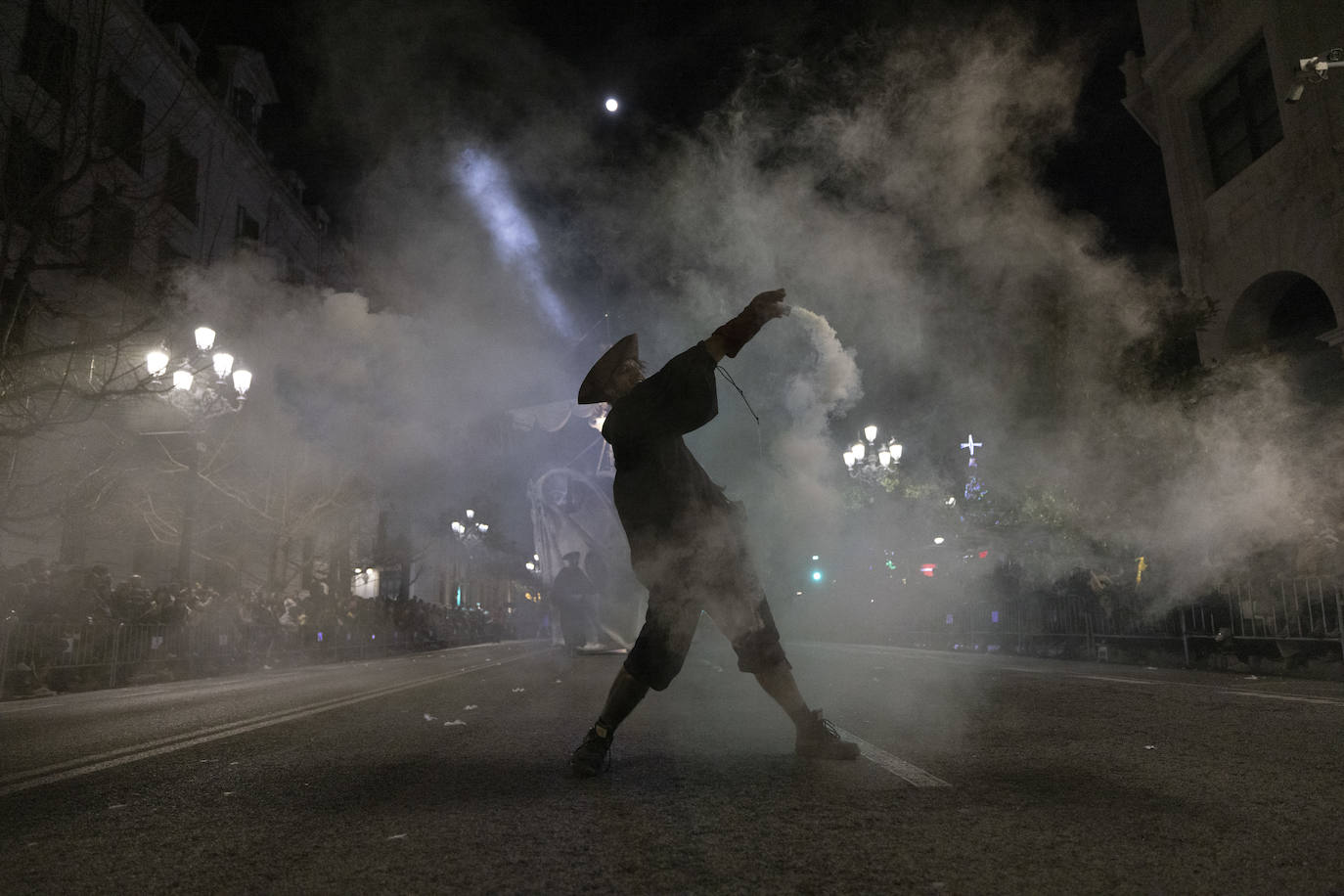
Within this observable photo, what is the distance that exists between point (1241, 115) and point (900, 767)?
17986 millimetres

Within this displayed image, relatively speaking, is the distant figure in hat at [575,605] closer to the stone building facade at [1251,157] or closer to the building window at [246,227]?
the stone building facade at [1251,157]

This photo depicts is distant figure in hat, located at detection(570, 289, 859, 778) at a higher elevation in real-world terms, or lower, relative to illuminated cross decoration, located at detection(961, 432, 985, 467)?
lower

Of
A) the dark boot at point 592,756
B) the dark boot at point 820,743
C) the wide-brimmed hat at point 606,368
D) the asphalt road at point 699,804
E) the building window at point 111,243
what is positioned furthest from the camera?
the building window at point 111,243

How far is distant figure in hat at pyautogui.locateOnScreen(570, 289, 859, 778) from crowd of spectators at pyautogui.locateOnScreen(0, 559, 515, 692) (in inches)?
362

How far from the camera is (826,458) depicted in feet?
47.6

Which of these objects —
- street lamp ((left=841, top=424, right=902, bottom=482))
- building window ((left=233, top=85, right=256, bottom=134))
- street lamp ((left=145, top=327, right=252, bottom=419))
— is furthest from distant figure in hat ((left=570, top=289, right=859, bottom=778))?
building window ((left=233, top=85, right=256, bottom=134))

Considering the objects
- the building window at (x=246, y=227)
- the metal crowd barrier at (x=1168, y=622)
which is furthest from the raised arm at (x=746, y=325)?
the building window at (x=246, y=227)

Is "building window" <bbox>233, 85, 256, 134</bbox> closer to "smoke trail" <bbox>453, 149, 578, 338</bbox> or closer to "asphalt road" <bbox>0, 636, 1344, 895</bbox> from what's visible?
"smoke trail" <bbox>453, 149, 578, 338</bbox>

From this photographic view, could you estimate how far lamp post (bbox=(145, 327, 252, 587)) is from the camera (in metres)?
12.6

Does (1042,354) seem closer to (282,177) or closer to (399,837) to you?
(399,837)

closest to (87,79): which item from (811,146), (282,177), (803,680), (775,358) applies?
(811,146)

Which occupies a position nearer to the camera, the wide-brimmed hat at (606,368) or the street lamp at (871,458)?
the wide-brimmed hat at (606,368)

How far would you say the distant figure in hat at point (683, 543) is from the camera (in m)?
3.36

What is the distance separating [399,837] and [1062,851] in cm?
156
